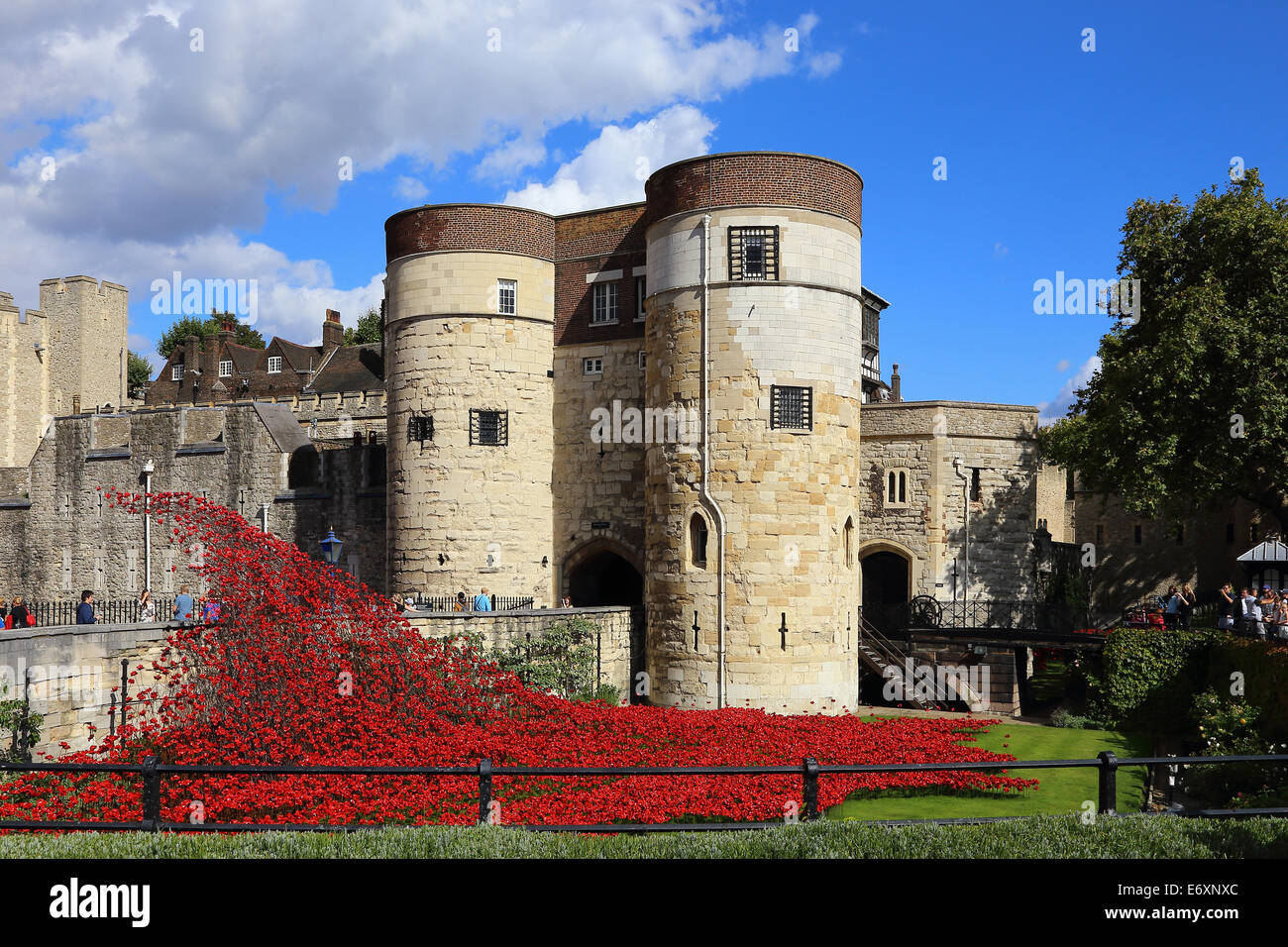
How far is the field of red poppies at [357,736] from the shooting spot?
1395 cm

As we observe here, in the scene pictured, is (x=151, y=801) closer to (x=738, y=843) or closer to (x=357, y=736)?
(x=738, y=843)

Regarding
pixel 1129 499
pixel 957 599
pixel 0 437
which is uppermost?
pixel 0 437

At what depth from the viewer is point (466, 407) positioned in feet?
90.4

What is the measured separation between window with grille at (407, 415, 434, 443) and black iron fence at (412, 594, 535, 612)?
160 inches

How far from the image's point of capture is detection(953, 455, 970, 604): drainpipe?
107 feet

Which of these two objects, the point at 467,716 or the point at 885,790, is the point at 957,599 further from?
the point at 467,716

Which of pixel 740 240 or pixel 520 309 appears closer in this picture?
pixel 740 240

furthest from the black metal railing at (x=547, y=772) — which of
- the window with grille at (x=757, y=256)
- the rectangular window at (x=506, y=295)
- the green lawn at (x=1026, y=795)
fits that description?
the rectangular window at (x=506, y=295)

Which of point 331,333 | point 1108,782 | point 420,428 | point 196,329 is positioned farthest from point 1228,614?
point 196,329

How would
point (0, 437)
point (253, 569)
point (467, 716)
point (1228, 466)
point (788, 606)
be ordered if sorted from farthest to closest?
point (0, 437) < point (1228, 466) < point (788, 606) < point (467, 716) < point (253, 569)

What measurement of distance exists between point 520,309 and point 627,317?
285 cm

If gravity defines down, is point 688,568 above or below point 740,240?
below

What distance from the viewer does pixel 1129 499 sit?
31.5 m

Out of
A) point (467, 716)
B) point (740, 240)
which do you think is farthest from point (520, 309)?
point (467, 716)
